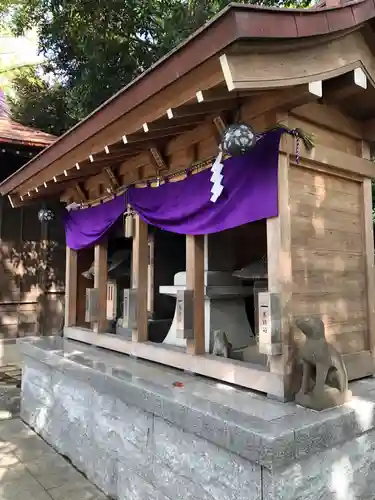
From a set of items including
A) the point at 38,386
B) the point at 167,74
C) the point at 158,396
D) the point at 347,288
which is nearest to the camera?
the point at 167,74

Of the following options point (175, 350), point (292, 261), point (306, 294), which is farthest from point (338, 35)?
point (175, 350)

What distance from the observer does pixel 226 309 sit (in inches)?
189

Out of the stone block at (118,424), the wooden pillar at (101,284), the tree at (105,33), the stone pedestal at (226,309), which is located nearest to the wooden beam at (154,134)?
the stone pedestal at (226,309)

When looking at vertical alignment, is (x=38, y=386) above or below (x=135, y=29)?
below

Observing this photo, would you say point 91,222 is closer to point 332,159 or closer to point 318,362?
point 332,159

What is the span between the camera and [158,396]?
3.23m

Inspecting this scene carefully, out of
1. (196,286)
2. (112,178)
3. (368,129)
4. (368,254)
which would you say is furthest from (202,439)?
(112,178)

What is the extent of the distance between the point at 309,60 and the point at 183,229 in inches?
72.8

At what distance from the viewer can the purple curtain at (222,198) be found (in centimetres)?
320

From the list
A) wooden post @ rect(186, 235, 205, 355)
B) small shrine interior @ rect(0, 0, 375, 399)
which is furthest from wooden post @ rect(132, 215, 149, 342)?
wooden post @ rect(186, 235, 205, 355)

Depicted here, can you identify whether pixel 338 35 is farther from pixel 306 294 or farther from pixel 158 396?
pixel 158 396

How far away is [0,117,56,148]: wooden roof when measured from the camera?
24.1 ft

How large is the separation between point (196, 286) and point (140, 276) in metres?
1.06

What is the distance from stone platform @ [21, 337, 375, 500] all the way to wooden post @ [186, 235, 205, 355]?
1.05 ft
